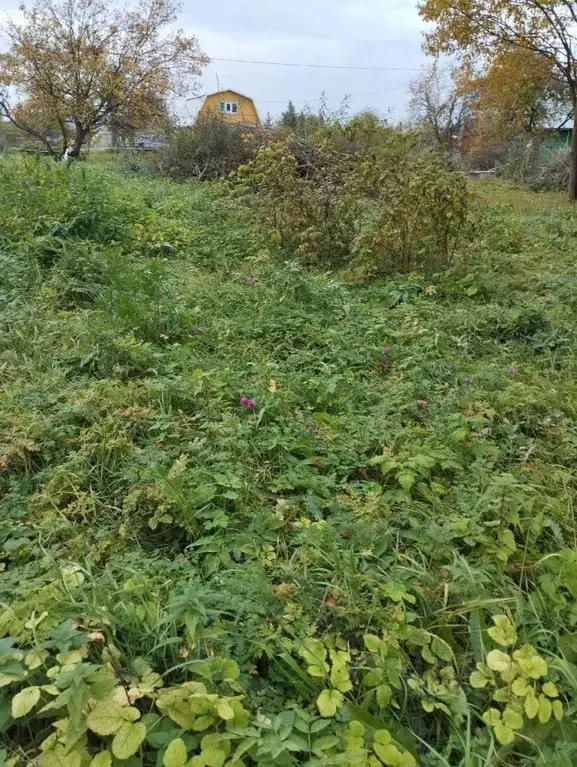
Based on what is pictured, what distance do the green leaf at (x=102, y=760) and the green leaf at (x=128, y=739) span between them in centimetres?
2

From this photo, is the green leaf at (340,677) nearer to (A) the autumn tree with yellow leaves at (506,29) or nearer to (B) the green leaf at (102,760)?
(B) the green leaf at (102,760)

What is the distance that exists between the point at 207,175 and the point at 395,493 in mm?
10382

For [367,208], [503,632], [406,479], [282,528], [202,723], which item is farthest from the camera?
[367,208]

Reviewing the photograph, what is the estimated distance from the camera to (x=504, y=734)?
137cm

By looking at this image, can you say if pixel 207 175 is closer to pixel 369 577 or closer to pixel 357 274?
pixel 357 274

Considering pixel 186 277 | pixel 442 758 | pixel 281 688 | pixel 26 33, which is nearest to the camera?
pixel 442 758

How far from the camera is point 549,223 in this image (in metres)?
7.55

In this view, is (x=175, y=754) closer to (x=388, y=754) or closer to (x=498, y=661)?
(x=388, y=754)

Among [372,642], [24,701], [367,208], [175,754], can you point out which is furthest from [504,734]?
[367,208]

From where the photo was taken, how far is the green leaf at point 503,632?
1550 millimetres

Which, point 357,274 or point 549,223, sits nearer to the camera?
point 357,274

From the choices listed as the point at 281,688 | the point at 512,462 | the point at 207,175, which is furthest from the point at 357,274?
the point at 207,175

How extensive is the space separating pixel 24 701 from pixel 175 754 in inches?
16.2

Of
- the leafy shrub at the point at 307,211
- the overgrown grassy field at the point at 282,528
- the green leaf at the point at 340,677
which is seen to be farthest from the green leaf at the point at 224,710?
the leafy shrub at the point at 307,211
